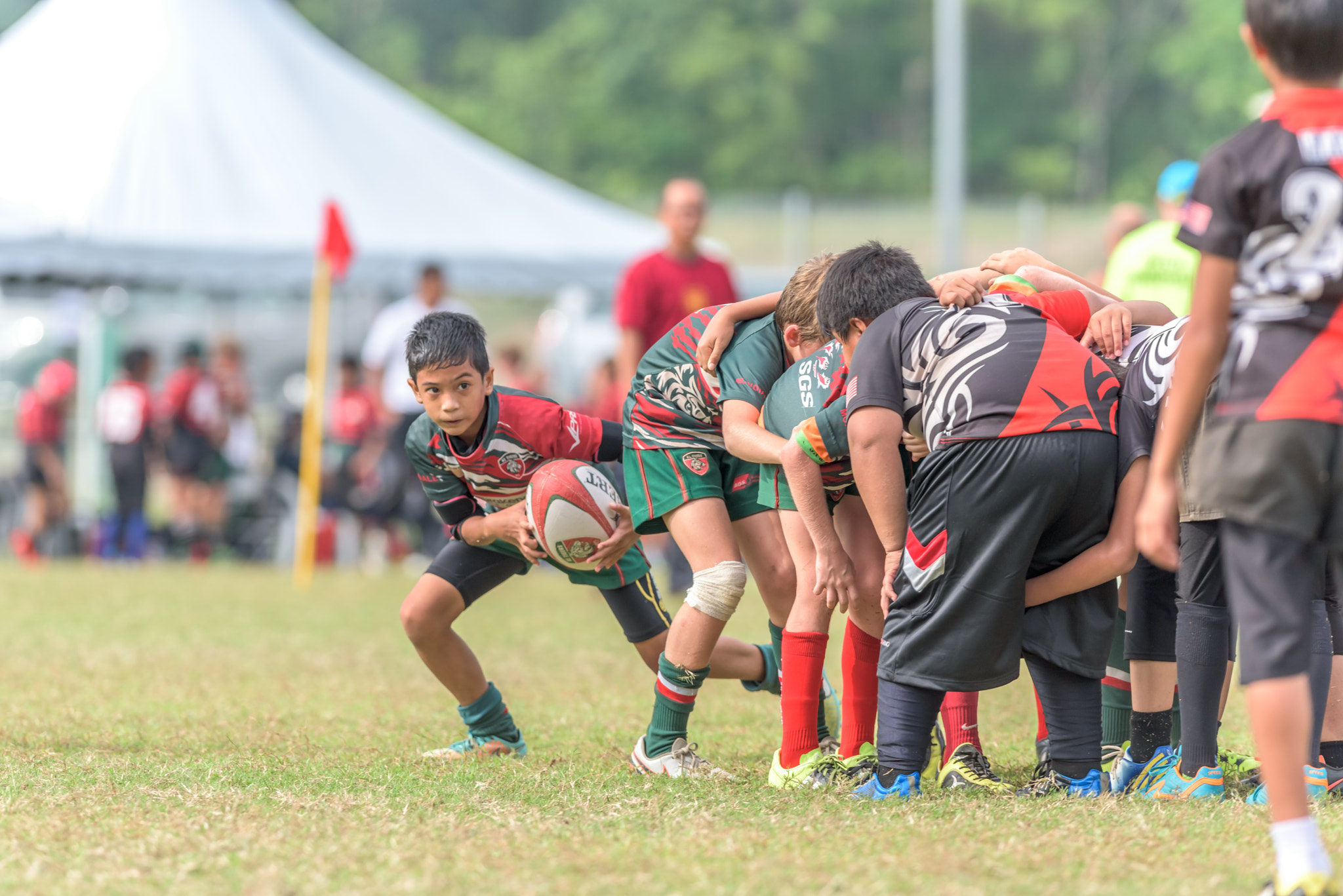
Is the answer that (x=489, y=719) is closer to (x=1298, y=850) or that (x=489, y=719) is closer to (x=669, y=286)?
(x=1298, y=850)

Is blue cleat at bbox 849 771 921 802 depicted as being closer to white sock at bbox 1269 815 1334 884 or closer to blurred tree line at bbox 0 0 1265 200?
white sock at bbox 1269 815 1334 884

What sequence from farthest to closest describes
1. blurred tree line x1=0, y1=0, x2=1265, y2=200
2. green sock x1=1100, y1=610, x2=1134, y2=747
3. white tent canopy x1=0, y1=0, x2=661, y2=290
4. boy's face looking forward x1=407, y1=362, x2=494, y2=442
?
blurred tree line x1=0, y1=0, x2=1265, y2=200 → white tent canopy x1=0, y1=0, x2=661, y2=290 → boy's face looking forward x1=407, y1=362, x2=494, y2=442 → green sock x1=1100, y1=610, x2=1134, y2=747

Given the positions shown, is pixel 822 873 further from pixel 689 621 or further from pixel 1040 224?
pixel 1040 224

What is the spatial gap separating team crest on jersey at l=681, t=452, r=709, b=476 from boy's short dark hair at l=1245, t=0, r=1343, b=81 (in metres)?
2.08

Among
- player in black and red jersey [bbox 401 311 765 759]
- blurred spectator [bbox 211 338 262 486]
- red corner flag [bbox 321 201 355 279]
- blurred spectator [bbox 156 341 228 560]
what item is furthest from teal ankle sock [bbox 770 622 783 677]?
blurred spectator [bbox 211 338 262 486]

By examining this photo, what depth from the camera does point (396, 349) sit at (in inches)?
424

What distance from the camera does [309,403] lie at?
11445 mm

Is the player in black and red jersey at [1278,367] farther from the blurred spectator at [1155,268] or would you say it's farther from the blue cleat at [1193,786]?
the blurred spectator at [1155,268]

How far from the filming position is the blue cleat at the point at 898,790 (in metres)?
3.65

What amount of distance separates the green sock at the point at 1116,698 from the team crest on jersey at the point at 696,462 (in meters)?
1.26

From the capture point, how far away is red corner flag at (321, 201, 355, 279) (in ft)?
36.4

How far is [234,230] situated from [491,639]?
22.4 feet

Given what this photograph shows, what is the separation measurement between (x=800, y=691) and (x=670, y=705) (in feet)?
1.32

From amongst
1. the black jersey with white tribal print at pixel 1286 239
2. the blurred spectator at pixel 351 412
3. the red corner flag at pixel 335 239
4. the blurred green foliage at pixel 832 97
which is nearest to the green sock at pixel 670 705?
the black jersey with white tribal print at pixel 1286 239
